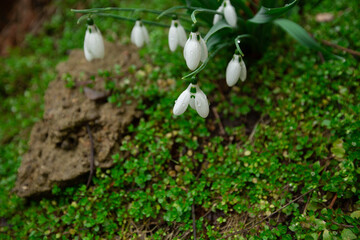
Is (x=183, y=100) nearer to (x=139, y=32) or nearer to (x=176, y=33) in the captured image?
(x=176, y=33)

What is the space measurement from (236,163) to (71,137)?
1.22 m

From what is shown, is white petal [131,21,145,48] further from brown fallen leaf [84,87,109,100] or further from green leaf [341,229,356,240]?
green leaf [341,229,356,240]

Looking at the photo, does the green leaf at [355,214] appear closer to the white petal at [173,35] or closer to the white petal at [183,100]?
the white petal at [183,100]

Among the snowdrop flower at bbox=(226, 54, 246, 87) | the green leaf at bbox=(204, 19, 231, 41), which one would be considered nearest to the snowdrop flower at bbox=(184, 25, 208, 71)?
the green leaf at bbox=(204, 19, 231, 41)

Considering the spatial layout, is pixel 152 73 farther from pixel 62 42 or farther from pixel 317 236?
pixel 317 236

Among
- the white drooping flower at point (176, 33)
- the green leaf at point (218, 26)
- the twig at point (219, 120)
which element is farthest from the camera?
the twig at point (219, 120)

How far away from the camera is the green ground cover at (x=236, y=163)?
5.58ft

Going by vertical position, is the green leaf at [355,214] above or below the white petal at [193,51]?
below

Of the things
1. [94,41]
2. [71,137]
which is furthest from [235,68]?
[71,137]

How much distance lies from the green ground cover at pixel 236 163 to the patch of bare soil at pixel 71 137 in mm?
96

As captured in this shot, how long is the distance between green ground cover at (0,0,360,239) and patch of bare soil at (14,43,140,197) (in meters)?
0.10

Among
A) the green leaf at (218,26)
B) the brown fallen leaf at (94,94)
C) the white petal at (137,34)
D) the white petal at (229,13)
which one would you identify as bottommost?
the brown fallen leaf at (94,94)

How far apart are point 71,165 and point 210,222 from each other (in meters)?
1.04

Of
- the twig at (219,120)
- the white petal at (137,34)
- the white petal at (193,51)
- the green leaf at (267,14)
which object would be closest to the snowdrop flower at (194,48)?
the white petal at (193,51)
